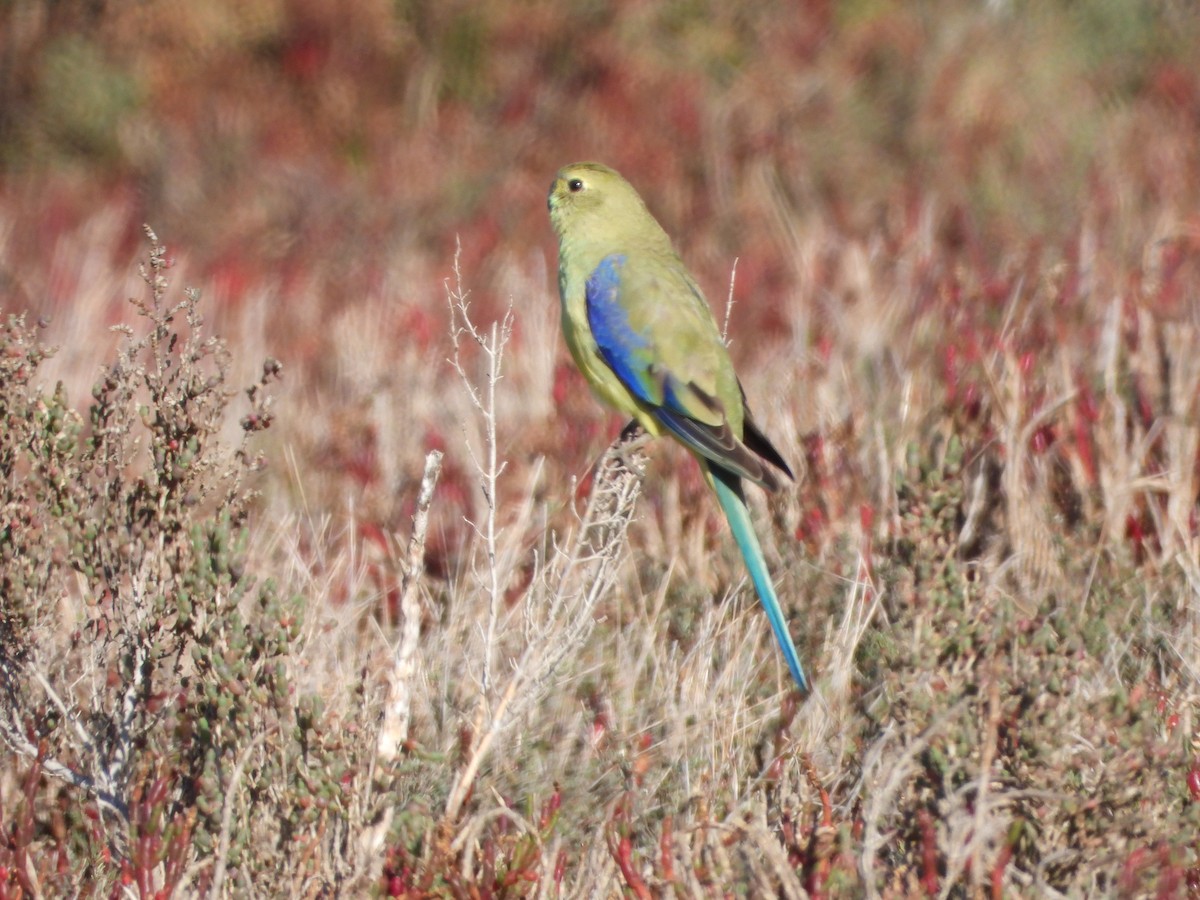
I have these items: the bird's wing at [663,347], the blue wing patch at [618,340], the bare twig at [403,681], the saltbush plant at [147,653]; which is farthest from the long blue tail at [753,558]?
the saltbush plant at [147,653]

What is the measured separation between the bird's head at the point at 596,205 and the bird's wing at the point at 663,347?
0.19 m

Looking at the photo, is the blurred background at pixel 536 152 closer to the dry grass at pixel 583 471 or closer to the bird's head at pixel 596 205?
the dry grass at pixel 583 471

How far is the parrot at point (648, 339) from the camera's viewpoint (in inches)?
176

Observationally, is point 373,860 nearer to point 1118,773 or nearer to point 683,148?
point 1118,773

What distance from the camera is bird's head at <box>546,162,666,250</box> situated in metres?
4.95

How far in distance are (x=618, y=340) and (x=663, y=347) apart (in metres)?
0.14

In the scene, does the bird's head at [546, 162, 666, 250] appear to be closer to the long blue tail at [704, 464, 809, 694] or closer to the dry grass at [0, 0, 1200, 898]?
the dry grass at [0, 0, 1200, 898]

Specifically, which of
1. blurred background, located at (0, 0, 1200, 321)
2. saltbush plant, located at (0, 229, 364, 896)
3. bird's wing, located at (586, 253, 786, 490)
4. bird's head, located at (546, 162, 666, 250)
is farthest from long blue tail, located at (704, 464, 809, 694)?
blurred background, located at (0, 0, 1200, 321)

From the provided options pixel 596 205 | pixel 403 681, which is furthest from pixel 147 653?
pixel 596 205

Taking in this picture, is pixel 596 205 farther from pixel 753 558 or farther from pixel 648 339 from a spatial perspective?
pixel 753 558

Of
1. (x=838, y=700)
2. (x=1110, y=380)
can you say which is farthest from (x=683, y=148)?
(x=838, y=700)

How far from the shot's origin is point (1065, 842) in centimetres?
296

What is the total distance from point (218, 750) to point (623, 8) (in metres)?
8.27

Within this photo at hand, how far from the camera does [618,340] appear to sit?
464cm
